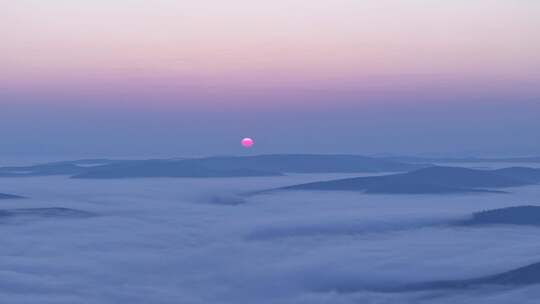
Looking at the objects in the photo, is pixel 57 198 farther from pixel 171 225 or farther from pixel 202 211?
pixel 171 225

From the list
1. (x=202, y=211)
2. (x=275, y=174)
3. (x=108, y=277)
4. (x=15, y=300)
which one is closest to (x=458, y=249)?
(x=108, y=277)

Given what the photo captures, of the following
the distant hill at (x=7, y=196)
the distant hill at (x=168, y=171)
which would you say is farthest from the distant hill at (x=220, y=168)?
the distant hill at (x=7, y=196)

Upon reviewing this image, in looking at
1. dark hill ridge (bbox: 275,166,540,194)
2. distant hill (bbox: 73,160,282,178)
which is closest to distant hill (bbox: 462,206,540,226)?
dark hill ridge (bbox: 275,166,540,194)

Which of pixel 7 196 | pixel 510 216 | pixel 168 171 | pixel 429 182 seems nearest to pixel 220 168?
pixel 168 171

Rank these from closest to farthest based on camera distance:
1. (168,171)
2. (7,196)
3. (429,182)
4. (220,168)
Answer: (7,196) < (429,182) < (168,171) < (220,168)

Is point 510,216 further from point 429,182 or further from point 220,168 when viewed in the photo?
point 220,168

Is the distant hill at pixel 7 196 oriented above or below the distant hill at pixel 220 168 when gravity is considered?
below

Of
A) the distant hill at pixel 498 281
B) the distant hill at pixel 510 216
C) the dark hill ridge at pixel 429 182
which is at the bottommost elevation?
the distant hill at pixel 498 281

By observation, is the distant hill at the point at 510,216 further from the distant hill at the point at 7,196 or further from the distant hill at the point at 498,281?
the distant hill at the point at 7,196
